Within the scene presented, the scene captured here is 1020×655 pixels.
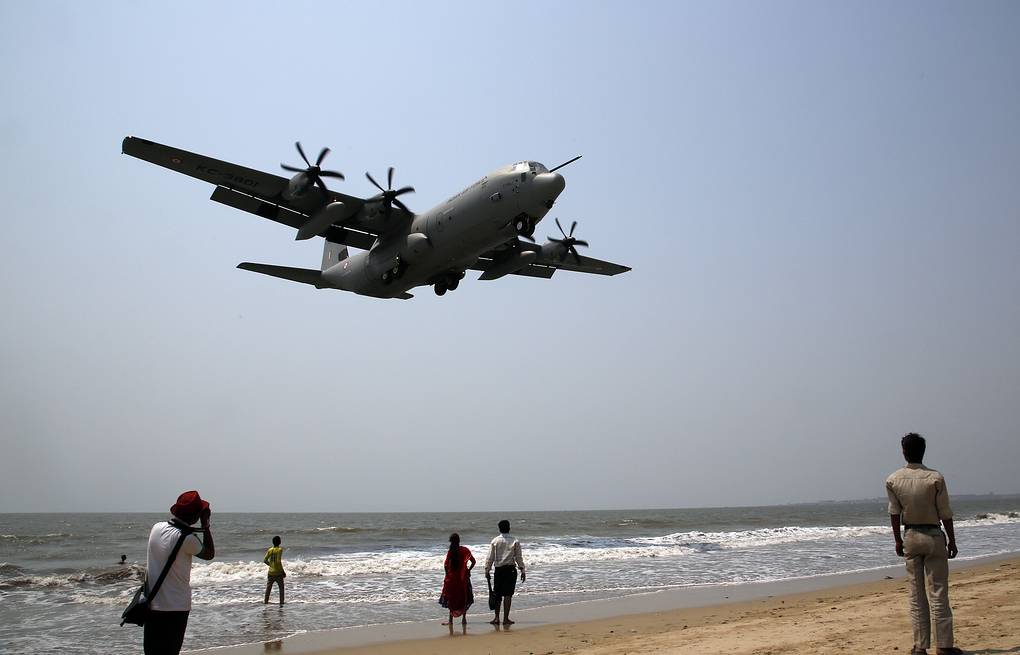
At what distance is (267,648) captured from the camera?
1097 cm

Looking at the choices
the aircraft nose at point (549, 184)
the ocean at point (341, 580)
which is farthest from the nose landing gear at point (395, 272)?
the ocean at point (341, 580)

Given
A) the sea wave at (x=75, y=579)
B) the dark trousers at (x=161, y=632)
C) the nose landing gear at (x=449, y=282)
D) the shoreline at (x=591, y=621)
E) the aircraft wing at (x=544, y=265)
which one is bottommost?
the sea wave at (x=75, y=579)

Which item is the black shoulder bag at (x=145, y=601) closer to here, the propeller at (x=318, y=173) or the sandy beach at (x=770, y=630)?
the sandy beach at (x=770, y=630)

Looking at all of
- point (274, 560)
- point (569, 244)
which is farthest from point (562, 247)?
point (274, 560)

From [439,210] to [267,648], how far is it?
12472mm

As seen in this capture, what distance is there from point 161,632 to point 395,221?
17.5 meters

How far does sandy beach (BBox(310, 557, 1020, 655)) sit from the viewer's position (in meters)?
7.50

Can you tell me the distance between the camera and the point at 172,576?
4941 millimetres

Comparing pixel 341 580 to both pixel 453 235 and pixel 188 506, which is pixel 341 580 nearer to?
pixel 453 235

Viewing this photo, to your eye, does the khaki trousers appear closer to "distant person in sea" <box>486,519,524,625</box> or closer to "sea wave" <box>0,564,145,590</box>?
"distant person in sea" <box>486,519,524,625</box>

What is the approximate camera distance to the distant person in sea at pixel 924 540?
5.78m

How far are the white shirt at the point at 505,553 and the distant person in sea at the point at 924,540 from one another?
19.6 ft

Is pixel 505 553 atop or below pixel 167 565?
below

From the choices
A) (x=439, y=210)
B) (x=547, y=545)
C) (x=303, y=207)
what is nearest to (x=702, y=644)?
(x=439, y=210)
